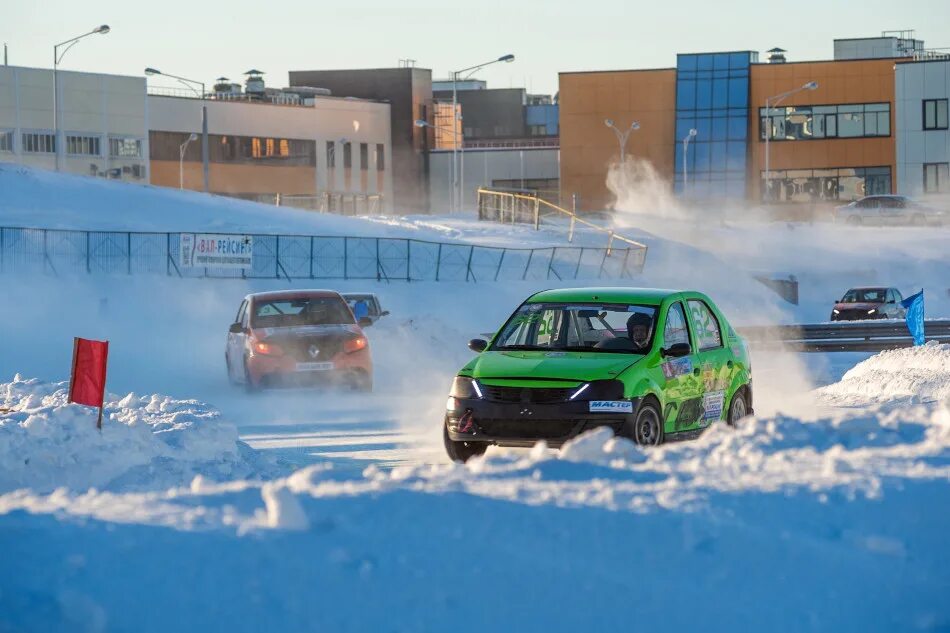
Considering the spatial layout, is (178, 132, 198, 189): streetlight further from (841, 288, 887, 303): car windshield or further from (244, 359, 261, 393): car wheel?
(244, 359, 261, 393): car wheel

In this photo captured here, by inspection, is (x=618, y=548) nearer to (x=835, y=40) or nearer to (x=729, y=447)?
(x=729, y=447)

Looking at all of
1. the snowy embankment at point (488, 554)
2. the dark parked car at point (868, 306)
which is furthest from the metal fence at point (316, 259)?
the snowy embankment at point (488, 554)

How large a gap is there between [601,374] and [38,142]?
281 feet

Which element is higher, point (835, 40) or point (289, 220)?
point (835, 40)

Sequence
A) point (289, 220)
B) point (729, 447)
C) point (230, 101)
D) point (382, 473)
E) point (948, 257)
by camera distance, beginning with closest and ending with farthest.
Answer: point (382, 473) → point (729, 447) → point (289, 220) → point (948, 257) → point (230, 101)

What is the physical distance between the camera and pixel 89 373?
512 inches

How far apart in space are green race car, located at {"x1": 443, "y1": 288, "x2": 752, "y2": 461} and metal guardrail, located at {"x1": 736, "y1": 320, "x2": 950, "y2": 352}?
18406 mm

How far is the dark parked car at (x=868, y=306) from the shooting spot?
40.3 meters

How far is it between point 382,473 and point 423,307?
32.2 metres

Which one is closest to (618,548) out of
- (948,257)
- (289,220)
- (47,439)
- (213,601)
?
(213,601)

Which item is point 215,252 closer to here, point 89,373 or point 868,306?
point 868,306

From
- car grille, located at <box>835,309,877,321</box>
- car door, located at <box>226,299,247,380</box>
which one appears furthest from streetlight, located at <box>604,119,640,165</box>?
car door, located at <box>226,299,247,380</box>

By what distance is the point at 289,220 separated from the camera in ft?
180

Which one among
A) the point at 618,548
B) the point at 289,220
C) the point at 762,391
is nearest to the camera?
the point at 618,548
